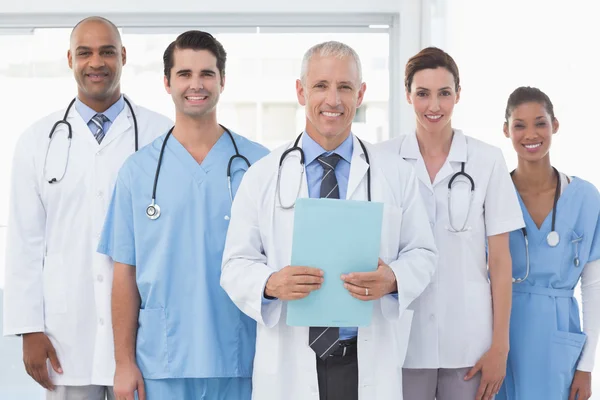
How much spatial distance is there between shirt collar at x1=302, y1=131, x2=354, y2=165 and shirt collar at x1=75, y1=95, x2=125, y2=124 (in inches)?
27.7

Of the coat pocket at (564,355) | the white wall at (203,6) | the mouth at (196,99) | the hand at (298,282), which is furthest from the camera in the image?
the white wall at (203,6)

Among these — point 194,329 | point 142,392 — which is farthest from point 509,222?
point 142,392

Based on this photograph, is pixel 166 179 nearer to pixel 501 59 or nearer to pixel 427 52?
pixel 427 52

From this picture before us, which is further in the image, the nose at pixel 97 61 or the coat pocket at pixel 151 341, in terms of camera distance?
the nose at pixel 97 61

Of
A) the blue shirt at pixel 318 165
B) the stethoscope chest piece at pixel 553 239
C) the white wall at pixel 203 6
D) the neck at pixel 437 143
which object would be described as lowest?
the stethoscope chest piece at pixel 553 239

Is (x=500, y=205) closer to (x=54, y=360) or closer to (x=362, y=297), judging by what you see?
(x=362, y=297)

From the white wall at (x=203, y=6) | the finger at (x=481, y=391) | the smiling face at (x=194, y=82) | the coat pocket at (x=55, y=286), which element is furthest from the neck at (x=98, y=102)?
the white wall at (x=203, y=6)

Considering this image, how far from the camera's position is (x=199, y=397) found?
1935 millimetres

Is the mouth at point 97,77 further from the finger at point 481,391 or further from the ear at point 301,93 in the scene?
the finger at point 481,391

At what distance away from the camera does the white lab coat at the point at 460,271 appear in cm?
203

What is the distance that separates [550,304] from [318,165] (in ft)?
2.93

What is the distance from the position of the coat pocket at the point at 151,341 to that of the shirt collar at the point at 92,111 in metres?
0.67

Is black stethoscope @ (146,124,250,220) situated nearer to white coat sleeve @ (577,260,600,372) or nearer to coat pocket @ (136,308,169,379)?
coat pocket @ (136,308,169,379)

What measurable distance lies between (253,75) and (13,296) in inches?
79.5
